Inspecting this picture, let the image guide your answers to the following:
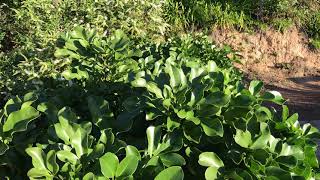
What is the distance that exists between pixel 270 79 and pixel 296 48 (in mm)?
1081

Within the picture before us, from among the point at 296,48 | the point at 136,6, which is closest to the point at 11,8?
the point at 136,6

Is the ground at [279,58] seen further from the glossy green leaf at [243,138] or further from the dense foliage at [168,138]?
the glossy green leaf at [243,138]

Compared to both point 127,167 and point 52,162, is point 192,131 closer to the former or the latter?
point 127,167

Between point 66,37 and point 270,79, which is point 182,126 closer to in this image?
point 66,37

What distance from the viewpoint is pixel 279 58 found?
7.68m

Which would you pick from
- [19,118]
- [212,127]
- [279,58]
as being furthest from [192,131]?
[279,58]

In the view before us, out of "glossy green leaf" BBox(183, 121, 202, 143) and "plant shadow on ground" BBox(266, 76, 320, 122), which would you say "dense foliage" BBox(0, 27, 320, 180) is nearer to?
"glossy green leaf" BBox(183, 121, 202, 143)

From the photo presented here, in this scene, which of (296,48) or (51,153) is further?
(296,48)

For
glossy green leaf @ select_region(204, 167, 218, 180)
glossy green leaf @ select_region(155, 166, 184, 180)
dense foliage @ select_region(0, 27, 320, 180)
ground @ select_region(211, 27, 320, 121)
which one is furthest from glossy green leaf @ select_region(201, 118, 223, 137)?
ground @ select_region(211, 27, 320, 121)

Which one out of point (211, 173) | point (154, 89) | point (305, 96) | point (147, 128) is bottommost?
point (305, 96)

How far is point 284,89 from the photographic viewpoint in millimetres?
6879

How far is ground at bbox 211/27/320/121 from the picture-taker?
23.3ft

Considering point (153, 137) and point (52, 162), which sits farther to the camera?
point (153, 137)

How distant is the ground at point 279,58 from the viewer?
710 cm
